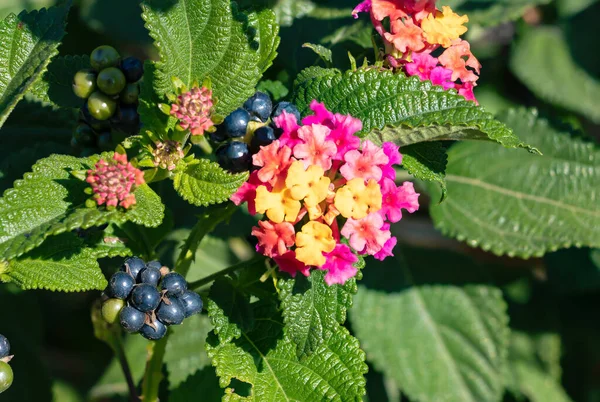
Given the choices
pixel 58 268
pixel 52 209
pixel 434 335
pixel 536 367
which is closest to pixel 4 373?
pixel 58 268

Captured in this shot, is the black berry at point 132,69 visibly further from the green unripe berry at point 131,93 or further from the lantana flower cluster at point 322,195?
the lantana flower cluster at point 322,195

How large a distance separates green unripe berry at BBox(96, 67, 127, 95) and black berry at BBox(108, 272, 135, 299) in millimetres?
361

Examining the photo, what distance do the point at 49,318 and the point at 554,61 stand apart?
2.21 metres

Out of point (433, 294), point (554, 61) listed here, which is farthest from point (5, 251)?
point (554, 61)

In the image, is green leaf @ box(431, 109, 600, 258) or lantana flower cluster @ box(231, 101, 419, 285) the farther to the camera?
green leaf @ box(431, 109, 600, 258)

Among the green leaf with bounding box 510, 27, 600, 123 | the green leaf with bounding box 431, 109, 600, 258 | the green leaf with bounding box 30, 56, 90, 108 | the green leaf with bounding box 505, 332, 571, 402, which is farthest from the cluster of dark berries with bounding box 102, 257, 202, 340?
the green leaf with bounding box 510, 27, 600, 123

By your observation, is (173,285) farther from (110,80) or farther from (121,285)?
(110,80)

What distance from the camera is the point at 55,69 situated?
4.81 feet

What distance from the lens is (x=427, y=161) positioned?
4.26ft

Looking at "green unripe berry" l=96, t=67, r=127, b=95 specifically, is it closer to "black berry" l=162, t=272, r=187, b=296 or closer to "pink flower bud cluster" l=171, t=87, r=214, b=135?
"pink flower bud cluster" l=171, t=87, r=214, b=135

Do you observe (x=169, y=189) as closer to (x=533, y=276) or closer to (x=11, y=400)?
(x=11, y=400)

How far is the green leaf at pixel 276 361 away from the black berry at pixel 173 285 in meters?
0.10

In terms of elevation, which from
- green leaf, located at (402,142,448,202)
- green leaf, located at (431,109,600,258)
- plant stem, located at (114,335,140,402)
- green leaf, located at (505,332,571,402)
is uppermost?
green leaf, located at (402,142,448,202)

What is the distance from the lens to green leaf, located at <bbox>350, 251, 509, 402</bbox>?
6.82ft
